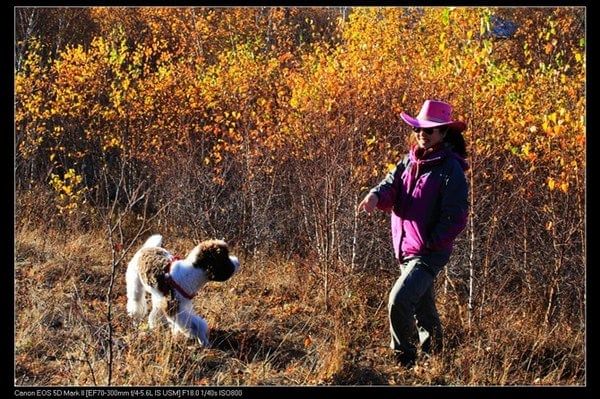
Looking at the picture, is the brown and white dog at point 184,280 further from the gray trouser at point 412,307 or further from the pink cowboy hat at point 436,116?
the pink cowboy hat at point 436,116

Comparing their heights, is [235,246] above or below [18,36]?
below

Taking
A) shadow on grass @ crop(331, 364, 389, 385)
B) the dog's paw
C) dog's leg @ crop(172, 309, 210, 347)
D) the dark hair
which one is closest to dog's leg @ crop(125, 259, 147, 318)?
the dog's paw

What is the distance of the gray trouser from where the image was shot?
346 cm

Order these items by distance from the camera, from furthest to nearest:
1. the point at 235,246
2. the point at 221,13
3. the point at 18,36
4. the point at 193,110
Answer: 1. the point at 221,13
2. the point at 18,36
3. the point at 193,110
4. the point at 235,246

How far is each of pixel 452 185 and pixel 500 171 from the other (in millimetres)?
2780

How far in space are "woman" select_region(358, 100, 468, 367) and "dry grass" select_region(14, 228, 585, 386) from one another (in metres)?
0.59

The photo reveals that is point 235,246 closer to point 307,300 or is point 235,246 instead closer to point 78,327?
point 307,300

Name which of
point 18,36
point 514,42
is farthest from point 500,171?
point 18,36

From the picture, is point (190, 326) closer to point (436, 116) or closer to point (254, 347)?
point (254, 347)

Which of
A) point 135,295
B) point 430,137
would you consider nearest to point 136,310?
point 135,295

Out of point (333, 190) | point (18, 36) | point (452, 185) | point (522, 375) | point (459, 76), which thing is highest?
point (18, 36)

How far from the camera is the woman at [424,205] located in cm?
342

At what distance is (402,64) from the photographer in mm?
7562

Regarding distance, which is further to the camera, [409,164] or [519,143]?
[519,143]
